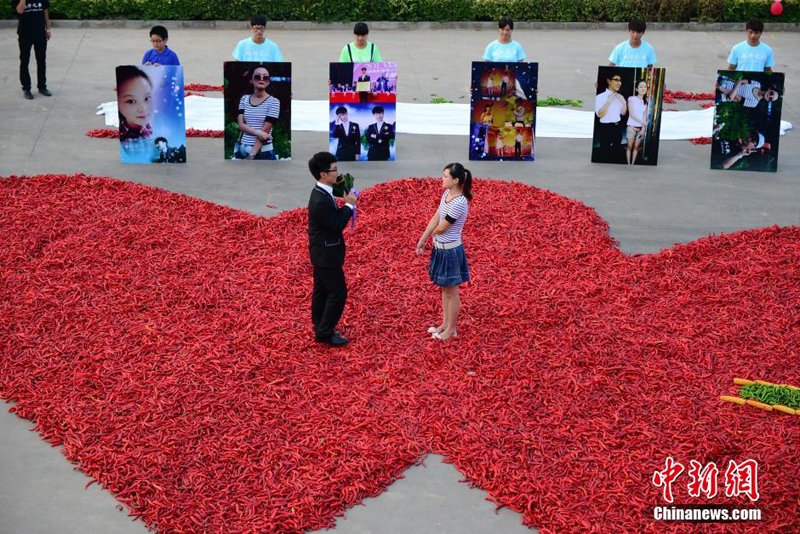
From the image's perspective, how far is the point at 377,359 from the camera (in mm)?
8820

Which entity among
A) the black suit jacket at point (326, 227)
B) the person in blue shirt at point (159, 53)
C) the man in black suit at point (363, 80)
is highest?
the person in blue shirt at point (159, 53)

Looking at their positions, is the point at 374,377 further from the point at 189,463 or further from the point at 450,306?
the point at 189,463

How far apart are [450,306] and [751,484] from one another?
3.11 m

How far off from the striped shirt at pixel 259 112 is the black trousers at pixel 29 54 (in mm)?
4320

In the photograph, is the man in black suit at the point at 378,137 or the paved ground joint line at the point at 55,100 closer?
the paved ground joint line at the point at 55,100

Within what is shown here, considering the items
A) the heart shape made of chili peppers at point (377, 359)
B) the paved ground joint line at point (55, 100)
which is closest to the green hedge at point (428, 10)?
the paved ground joint line at point (55, 100)

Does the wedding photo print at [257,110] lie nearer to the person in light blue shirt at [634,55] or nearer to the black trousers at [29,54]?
the black trousers at [29,54]

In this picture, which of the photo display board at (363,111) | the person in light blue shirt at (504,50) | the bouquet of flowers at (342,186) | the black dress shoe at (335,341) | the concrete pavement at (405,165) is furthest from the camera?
the person in light blue shirt at (504,50)

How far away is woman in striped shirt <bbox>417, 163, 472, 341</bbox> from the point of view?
344 inches

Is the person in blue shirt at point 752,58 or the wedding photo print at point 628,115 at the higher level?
the person in blue shirt at point 752,58

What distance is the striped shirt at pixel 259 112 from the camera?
1423cm

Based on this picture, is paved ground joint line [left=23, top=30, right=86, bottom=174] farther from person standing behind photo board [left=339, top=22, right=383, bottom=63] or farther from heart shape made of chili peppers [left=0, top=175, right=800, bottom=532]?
person standing behind photo board [left=339, top=22, right=383, bottom=63]

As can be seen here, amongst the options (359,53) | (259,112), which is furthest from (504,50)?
(259,112)

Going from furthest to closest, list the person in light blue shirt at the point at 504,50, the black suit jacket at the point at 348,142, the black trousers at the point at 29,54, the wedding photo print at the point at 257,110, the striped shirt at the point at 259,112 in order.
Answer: the black trousers at the point at 29,54, the person in light blue shirt at the point at 504,50, the black suit jacket at the point at 348,142, the striped shirt at the point at 259,112, the wedding photo print at the point at 257,110
